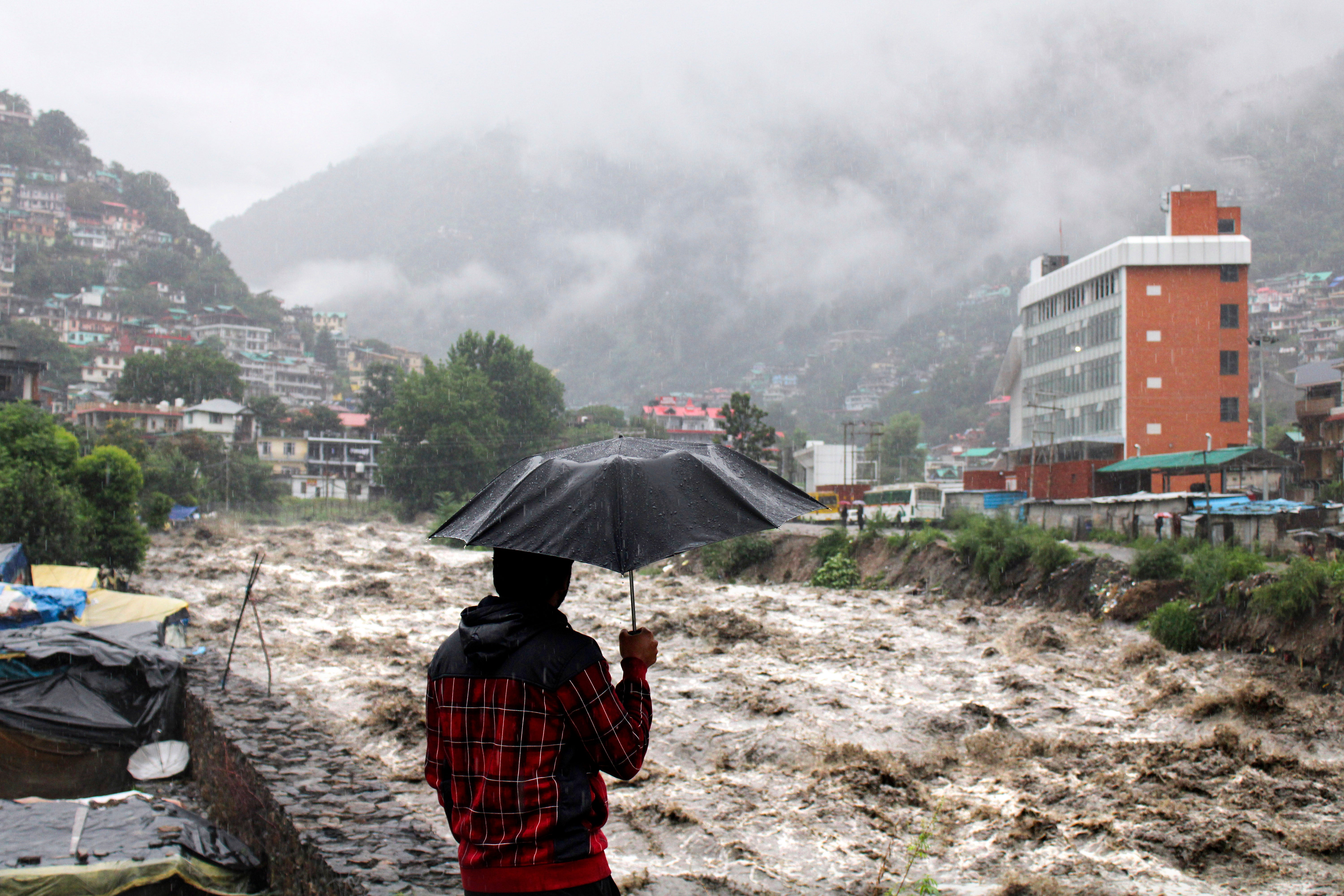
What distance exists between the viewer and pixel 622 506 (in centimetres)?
271

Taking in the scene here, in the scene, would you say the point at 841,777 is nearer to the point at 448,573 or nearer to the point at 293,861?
the point at 293,861

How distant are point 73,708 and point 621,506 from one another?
8686 mm

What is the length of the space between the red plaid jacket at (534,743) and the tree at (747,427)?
49297 mm

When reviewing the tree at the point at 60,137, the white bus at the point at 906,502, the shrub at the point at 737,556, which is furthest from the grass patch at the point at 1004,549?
the tree at the point at 60,137

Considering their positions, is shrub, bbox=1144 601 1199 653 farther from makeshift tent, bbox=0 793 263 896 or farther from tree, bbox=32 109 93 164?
tree, bbox=32 109 93 164

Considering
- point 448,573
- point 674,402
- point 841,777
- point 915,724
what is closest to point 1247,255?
point 448,573

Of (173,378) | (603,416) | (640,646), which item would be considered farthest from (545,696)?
(603,416)

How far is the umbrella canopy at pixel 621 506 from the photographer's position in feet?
8.54

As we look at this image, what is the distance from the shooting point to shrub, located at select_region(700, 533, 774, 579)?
3366cm

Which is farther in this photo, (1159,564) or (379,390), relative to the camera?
(379,390)

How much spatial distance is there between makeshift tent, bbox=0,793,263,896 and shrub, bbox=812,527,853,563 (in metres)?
25.6

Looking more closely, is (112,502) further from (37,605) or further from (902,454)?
(902,454)

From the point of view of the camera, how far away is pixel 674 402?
128 metres

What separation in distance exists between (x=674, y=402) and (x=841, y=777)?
119 metres
